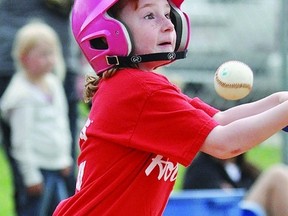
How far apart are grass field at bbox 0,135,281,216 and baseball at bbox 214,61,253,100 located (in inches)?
Result: 198

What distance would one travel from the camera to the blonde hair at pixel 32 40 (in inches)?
302

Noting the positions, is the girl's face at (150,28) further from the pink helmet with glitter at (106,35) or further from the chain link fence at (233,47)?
the chain link fence at (233,47)

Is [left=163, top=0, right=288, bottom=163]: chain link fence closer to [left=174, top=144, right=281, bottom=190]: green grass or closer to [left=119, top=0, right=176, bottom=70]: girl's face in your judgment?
[left=174, top=144, right=281, bottom=190]: green grass

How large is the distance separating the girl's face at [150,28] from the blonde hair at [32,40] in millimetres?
3668

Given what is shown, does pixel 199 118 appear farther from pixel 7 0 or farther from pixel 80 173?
pixel 7 0

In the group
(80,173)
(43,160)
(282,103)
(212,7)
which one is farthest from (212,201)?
(212,7)

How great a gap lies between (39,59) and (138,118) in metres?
3.82

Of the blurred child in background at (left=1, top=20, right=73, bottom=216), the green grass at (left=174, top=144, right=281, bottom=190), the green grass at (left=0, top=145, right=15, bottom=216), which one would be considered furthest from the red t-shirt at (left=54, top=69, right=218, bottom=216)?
the green grass at (left=174, top=144, right=281, bottom=190)

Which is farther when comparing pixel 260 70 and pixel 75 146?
pixel 260 70

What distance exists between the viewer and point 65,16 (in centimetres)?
830

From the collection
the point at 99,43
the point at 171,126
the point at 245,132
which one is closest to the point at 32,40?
the point at 99,43

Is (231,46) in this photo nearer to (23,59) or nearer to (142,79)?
(23,59)

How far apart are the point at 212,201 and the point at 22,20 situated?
2626mm

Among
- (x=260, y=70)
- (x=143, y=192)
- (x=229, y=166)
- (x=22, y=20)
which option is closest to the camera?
(x=143, y=192)
